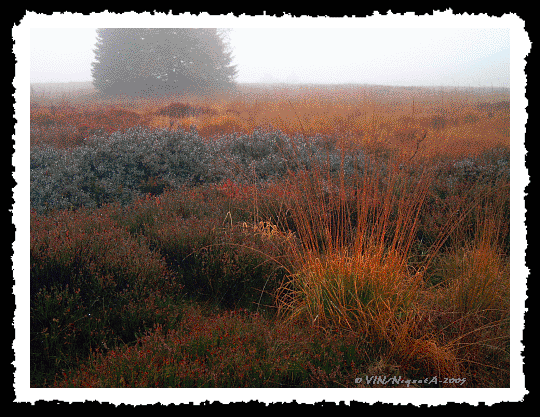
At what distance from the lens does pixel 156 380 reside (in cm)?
252

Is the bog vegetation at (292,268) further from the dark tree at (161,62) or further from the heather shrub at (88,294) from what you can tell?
the dark tree at (161,62)

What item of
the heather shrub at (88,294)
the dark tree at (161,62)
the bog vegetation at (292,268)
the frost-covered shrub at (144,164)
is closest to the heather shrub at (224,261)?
the bog vegetation at (292,268)

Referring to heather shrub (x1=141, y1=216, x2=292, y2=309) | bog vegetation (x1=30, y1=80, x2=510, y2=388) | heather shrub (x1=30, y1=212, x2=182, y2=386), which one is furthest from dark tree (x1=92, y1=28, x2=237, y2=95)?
heather shrub (x1=30, y1=212, x2=182, y2=386)

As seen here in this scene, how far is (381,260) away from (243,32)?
2.56m

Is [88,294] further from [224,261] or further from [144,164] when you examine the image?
[144,164]

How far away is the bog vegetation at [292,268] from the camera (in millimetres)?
2875

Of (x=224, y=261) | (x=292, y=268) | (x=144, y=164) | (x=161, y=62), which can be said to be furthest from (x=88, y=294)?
(x=161, y=62)

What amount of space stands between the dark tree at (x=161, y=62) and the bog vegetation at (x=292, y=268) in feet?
2.31

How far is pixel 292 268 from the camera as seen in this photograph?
408cm

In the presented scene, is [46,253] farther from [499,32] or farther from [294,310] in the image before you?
[499,32]

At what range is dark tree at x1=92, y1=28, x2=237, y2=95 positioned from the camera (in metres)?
5.49

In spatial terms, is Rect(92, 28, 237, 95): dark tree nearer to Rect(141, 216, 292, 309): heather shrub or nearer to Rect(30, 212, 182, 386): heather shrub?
Rect(141, 216, 292, 309): heather shrub

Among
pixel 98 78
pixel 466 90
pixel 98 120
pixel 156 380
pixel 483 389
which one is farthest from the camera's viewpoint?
pixel 98 120

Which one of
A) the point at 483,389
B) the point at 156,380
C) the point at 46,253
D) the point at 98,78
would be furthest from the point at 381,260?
the point at 98,78
